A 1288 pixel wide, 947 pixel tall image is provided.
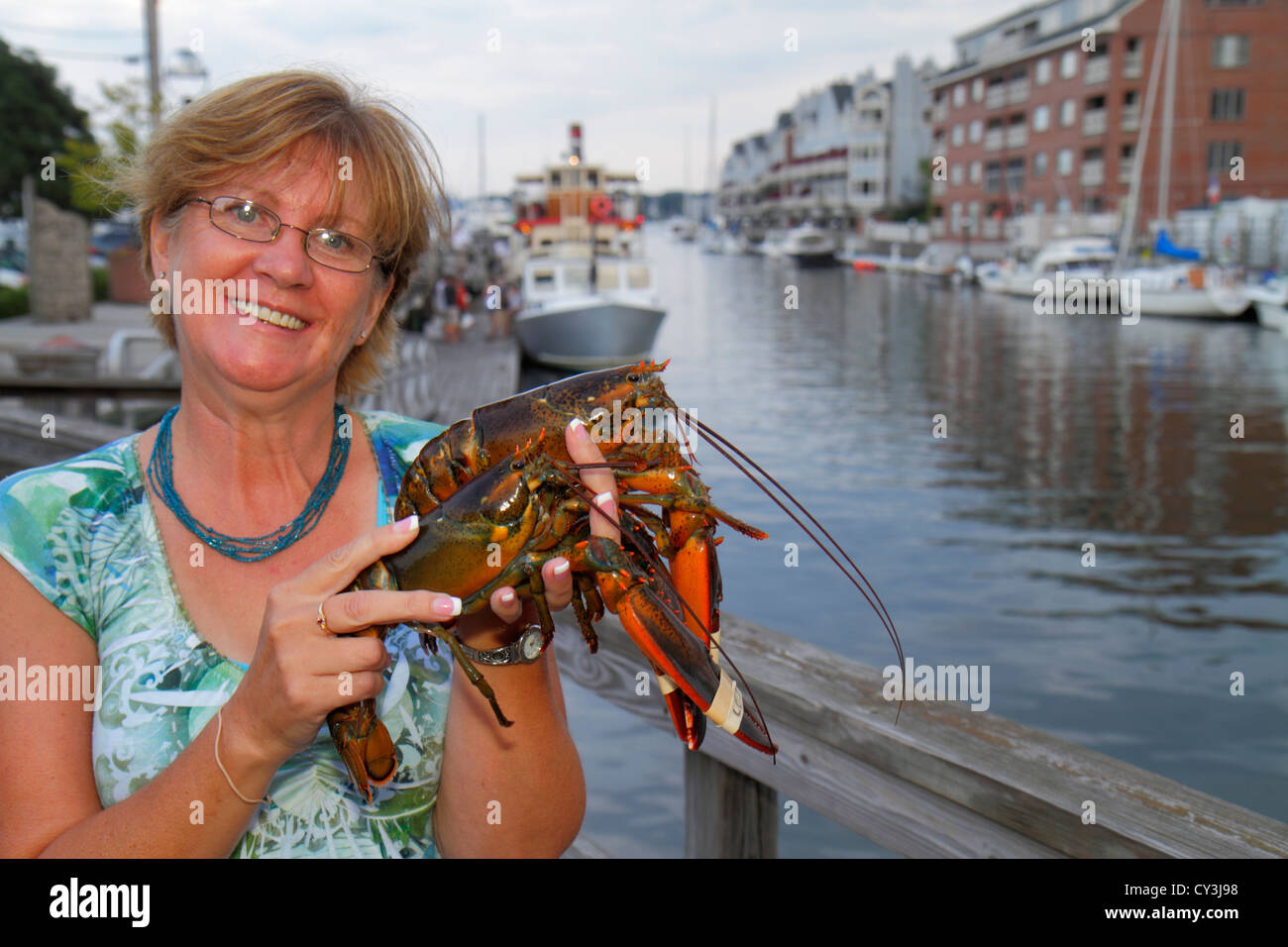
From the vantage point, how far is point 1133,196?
41.5 metres

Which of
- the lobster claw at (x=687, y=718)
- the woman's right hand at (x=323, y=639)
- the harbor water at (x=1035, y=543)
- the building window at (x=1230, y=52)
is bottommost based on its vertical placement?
the harbor water at (x=1035, y=543)

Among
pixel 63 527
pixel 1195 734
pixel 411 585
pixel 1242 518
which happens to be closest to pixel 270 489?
pixel 63 527

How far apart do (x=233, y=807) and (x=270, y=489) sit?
28.2 inches

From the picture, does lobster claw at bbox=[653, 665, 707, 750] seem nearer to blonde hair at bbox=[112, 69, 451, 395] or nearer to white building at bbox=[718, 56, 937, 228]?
blonde hair at bbox=[112, 69, 451, 395]

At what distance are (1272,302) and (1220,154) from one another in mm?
20966

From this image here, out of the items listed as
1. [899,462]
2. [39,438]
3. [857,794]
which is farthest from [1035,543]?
[857,794]

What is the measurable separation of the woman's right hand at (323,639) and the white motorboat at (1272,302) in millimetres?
36590

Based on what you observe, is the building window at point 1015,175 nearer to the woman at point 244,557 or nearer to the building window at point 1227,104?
the building window at point 1227,104

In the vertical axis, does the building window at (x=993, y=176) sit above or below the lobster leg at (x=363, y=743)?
above

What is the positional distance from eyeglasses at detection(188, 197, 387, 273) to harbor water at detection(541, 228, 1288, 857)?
5326 mm

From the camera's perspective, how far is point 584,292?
88.9 feet

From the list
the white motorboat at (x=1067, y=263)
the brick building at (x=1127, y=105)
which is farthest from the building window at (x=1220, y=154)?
the white motorboat at (x=1067, y=263)

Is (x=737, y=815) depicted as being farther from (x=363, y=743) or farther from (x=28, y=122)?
(x=28, y=122)

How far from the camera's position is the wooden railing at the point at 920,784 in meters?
1.72
